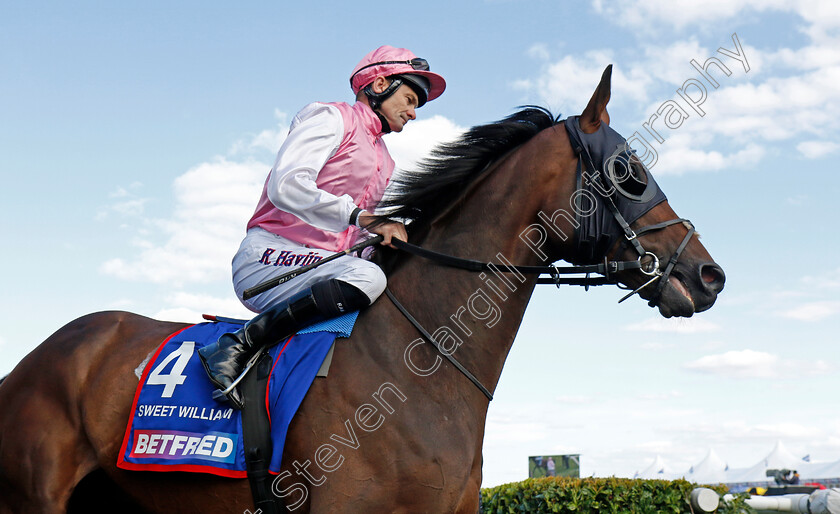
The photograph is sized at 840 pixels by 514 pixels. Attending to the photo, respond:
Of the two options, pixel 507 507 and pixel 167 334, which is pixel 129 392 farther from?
pixel 507 507

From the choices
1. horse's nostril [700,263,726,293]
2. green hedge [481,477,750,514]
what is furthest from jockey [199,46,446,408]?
green hedge [481,477,750,514]

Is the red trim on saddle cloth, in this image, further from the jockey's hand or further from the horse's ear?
the horse's ear

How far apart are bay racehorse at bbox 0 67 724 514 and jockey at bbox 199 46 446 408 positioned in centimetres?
22

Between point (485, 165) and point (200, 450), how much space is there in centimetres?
193

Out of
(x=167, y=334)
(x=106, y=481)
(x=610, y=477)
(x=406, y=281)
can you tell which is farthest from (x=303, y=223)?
(x=610, y=477)

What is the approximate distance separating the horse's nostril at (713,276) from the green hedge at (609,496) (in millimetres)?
3578

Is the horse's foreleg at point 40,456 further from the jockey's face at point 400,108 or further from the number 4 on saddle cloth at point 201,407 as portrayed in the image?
the jockey's face at point 400,108

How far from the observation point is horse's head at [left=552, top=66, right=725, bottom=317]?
3.11 metres

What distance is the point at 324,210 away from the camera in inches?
131

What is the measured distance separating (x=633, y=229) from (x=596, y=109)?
1.98ft

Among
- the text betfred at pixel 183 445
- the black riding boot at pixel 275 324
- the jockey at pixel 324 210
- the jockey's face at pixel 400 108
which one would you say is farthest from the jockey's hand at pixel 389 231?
the text betfred at pixel 183 445

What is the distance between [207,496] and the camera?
127 inches

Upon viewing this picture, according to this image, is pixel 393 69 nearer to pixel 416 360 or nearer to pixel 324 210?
pixel 324 210

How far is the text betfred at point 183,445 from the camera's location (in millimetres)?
3133
